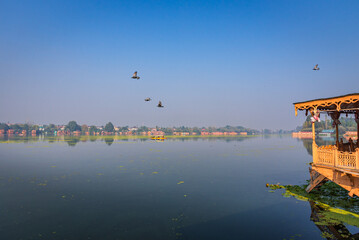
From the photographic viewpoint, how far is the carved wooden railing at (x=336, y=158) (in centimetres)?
1198

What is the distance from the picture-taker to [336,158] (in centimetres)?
1271

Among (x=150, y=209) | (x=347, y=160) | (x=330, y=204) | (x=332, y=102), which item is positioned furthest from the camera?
(x=150, y=209)

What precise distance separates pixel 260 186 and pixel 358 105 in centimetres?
1040

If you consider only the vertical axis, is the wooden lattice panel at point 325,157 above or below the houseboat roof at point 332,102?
below

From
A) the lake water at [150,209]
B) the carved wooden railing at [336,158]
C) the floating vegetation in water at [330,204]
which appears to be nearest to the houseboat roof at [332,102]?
the carved wooden railing at [336,158]

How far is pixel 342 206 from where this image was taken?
14102mm

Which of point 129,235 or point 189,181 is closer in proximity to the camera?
point 129,235

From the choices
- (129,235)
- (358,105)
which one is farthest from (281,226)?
(358,105)

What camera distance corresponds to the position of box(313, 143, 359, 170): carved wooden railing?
1198 cm

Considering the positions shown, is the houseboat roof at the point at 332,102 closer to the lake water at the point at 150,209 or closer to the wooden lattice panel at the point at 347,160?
the wooden lattice panel at the point at 347,160

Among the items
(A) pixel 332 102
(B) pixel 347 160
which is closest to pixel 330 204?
(B) pixel 347 160

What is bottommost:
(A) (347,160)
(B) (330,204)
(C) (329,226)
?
(C) (329,226)

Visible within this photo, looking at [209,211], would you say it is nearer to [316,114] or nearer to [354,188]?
[354,188]

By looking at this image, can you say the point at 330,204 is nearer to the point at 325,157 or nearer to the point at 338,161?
the point at 325,157
